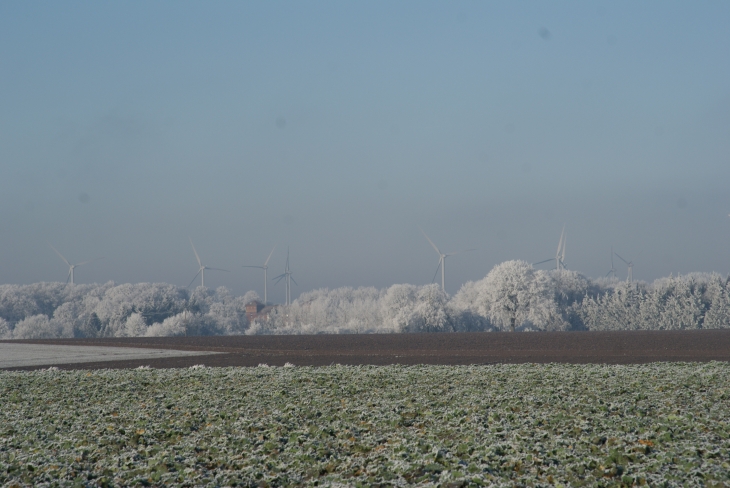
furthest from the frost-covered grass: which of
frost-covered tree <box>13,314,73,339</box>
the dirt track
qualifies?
frost-covered tree <box>13,314,73,339</box>

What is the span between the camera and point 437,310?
95.0 meters

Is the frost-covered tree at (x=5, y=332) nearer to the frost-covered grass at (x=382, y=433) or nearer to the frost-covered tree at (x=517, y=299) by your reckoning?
the frost-covered tree at (x=517, y=299)

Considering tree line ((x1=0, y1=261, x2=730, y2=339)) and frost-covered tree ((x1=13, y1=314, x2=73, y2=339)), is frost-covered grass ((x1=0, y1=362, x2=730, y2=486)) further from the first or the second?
frost-covered tree ((x1=13, y1=314, x2=73, y2=339))

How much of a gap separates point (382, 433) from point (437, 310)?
3308 inches

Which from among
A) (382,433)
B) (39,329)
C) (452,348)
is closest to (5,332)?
(39,329)

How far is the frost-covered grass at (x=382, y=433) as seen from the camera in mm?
9484

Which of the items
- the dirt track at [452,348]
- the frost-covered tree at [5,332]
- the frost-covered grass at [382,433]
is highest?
the frost-covered grass at [382,433]

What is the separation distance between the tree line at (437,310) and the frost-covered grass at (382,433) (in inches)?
3084

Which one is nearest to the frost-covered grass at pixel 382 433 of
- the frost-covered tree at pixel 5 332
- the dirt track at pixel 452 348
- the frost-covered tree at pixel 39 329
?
the dirt track at pixel 452 348

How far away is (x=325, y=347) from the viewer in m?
44.9

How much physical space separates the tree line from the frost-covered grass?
257 ft

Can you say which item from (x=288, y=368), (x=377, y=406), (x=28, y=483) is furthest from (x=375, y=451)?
(x=288, y=368)

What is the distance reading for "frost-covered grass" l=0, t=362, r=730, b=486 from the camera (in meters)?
9.48

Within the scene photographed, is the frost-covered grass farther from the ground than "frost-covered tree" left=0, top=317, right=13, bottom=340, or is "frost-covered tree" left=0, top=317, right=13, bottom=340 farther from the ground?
the frost-covered grass
